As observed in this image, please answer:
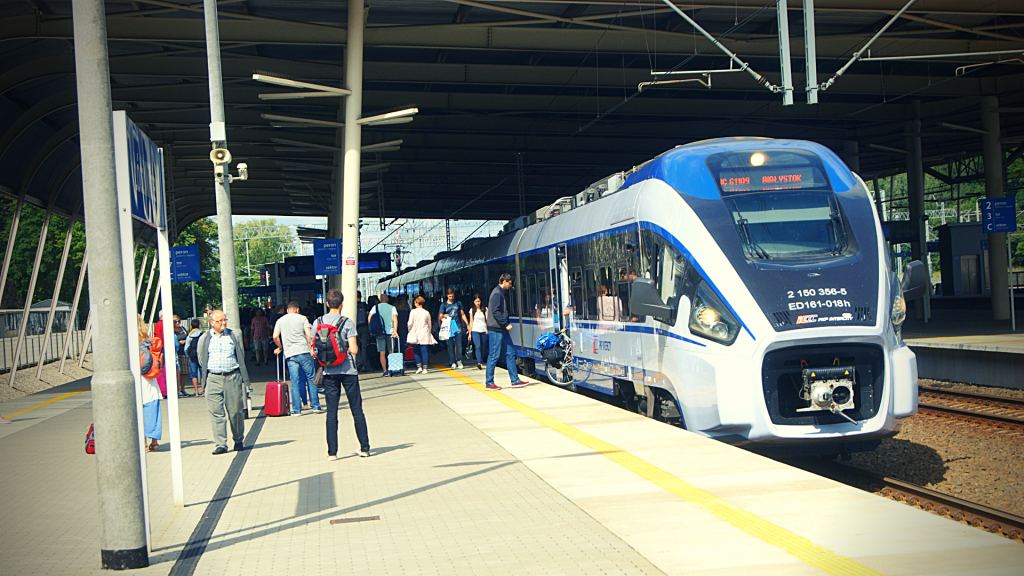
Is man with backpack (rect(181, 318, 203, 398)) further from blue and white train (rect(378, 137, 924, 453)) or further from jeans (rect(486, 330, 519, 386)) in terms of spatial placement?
blue and white train (rect(378, 137, 924, 453))

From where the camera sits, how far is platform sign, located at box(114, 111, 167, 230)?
18.8ft

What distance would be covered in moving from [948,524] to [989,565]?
0.88m

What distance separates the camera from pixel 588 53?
2245cm

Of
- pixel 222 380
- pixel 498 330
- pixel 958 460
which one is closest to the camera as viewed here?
pixel 222 380

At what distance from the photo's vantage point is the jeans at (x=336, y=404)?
344 inches

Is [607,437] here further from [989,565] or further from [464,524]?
[989,565]

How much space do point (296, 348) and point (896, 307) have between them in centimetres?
807

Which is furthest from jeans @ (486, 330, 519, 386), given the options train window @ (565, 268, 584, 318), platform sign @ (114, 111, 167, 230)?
platform sign @ (114, 111, 167, 230)

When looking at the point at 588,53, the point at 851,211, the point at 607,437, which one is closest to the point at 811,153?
the point at 851,211

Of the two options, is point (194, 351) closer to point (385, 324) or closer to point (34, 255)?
point (385, 324)

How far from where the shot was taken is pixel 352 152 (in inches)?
712

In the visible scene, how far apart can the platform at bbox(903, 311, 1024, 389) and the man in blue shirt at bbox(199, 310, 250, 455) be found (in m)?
12.5

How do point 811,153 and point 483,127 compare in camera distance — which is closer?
point 811,153

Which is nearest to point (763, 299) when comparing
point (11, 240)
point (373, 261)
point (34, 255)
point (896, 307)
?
point (896, 307)
